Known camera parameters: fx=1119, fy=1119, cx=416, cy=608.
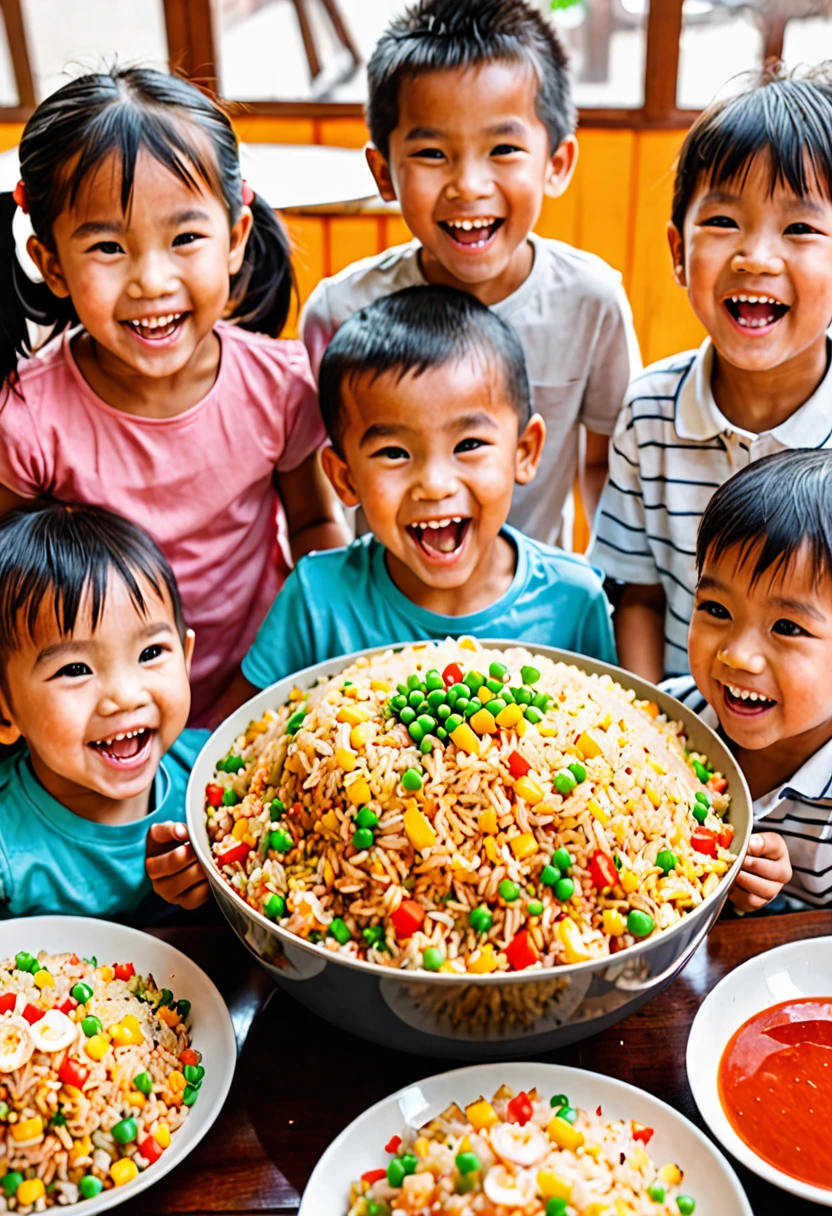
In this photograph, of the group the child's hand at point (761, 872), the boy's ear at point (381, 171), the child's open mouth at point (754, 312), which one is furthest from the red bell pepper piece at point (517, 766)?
the boy's ear at point (381, 171)

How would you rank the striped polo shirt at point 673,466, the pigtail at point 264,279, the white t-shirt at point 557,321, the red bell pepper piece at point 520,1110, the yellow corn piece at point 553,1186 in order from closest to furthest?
the yellow corn piece at point 553,1186
the red bell pepper piece at point 520,1110
the striped polo shirt at point 673,466
the pigtail at point 264,279
the white t-shirt at point 557,321

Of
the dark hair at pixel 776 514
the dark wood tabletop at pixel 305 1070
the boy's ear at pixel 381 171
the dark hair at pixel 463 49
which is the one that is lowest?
the dark wood tabletop at pixel 305 1070

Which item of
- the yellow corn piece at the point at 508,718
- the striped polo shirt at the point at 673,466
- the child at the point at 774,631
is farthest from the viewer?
the striped polo shirt at the point at 673,466

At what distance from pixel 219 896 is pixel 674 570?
1192 mm

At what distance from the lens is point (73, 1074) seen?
127 centimetres

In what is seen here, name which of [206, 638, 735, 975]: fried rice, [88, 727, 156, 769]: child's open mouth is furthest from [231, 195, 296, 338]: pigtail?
[206, 638, 735, 975]: fried rice

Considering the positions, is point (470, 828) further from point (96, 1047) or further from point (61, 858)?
point (61, 858)

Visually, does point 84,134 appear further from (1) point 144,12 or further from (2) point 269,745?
(1) point 144,12

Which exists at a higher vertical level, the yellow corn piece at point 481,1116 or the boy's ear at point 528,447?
the boy's ear at point 528,447

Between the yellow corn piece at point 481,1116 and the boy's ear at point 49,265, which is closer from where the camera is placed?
the yellow corn piece at point 481,1116

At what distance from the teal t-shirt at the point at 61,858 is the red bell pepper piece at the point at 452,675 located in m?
0.60

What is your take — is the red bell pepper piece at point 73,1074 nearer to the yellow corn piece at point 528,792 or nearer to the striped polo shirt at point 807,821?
the yellow corn piece at point 528,792

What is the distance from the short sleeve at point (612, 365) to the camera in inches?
96.7

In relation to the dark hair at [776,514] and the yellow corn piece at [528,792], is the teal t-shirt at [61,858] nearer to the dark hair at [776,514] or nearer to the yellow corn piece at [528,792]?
the yellow corn piece at [528,792]
